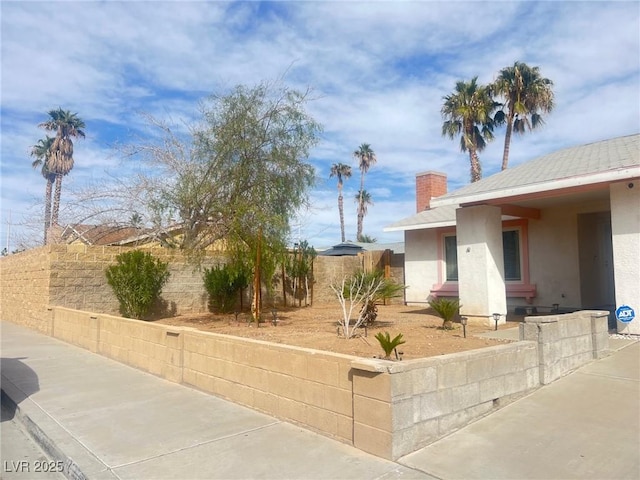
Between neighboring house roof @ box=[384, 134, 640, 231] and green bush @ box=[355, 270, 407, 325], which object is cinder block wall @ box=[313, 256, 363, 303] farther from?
green bush @ box=[355, 270, 407, 325]

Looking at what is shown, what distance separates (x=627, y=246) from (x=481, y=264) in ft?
9.61

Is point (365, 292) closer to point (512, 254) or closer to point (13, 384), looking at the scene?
point (512, 254)

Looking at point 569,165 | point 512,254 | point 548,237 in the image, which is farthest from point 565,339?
point 512,254

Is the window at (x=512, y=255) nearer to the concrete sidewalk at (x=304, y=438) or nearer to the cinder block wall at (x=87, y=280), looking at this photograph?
the concrete sidewalk at (x=304, y=438)

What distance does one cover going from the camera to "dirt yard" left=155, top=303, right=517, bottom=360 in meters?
7.95

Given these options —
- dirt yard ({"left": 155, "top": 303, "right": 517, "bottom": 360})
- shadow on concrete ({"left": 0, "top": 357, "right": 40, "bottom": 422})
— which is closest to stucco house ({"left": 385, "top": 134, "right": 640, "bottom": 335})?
dirt yard ({"left": 155, "top": 303, "right": 517, "bottom": 360})

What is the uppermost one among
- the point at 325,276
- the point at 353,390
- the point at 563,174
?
the point at 563,174

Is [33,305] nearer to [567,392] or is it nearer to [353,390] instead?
[353,390]

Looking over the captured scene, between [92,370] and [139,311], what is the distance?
15.2ft

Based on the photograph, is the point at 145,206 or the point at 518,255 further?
the point at 145,206

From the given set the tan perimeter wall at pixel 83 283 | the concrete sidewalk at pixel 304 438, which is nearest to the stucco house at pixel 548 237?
the concrete sidewalk at pixel 304 438

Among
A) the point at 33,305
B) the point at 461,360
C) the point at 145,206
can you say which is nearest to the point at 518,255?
the point at 461,360

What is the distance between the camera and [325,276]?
773 inches

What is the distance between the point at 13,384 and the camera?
827 cm
